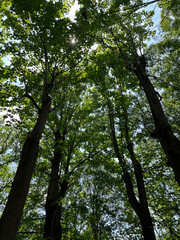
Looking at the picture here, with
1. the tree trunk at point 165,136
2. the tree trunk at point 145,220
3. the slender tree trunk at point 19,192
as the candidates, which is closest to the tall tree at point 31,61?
the slender tree trunk at point 19,192

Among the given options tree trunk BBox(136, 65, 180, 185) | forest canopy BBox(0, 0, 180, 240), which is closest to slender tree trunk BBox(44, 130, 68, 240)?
forest canopy BBox(0, 0, 180, 240)

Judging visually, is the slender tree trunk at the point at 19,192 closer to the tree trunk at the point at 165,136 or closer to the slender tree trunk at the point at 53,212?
the slender tree trunk at the point at 53,212

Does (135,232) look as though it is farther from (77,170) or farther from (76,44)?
(76,44)

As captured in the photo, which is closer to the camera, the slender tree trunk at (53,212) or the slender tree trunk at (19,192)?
the slender tree trunk at (19,192)

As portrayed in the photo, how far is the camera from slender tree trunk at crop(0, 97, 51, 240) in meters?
2.65

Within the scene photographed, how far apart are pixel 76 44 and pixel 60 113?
5101mm

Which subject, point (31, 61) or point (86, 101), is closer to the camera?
point (31, 61)

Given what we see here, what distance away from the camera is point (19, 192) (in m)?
3.04

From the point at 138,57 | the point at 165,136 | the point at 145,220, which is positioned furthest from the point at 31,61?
the point at 145,220

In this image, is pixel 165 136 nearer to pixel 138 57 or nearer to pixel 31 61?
pixel 138 57

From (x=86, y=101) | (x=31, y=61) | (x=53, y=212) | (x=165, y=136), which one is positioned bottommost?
(x=53, y=212)

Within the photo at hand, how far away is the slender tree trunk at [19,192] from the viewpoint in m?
2.65

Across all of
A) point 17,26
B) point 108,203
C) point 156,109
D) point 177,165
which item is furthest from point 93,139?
point 17,26

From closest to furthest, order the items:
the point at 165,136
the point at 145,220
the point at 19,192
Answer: the point at 19,192
the point at 165,136
the point at 145,220
